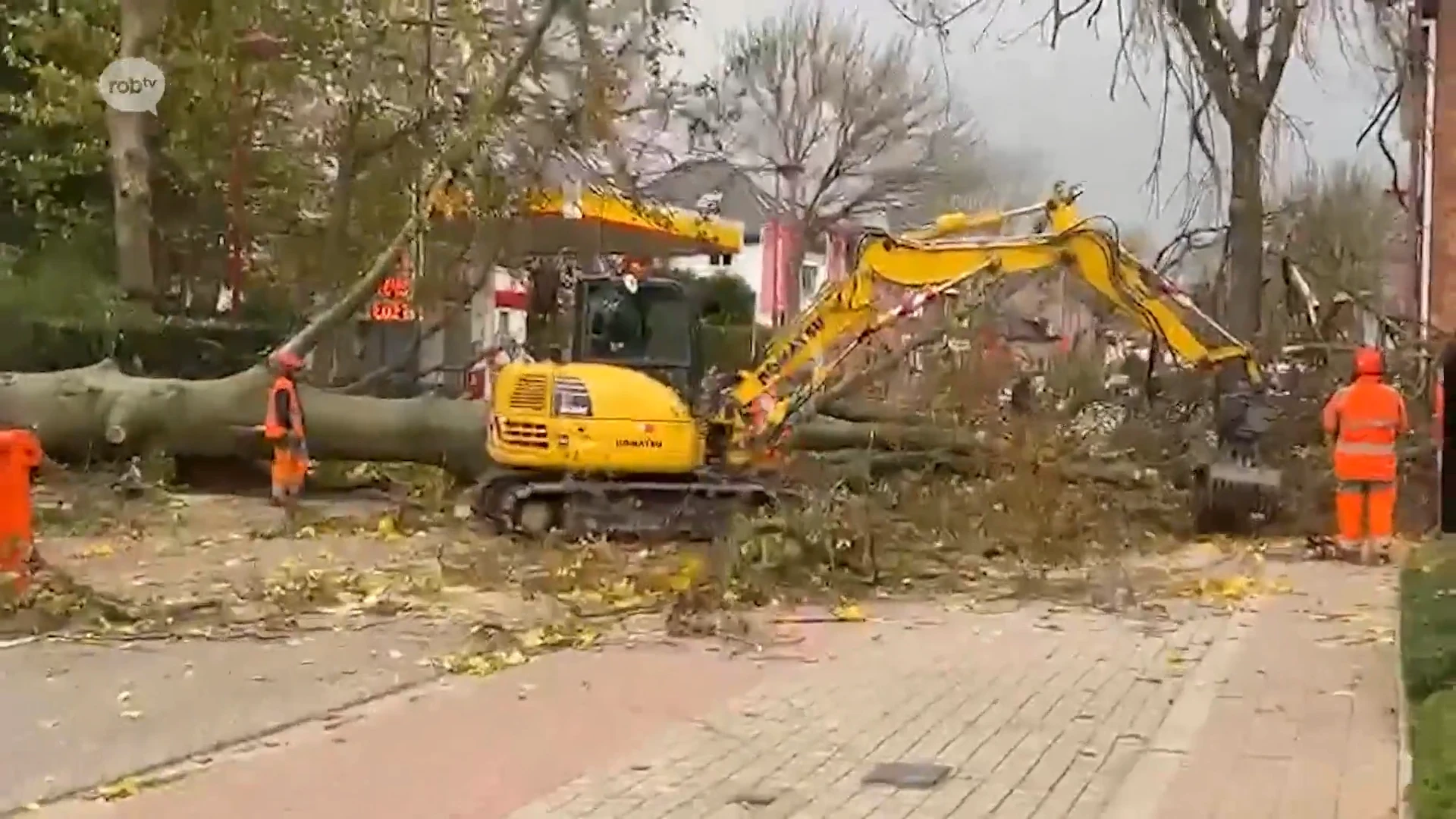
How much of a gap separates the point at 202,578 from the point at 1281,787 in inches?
344

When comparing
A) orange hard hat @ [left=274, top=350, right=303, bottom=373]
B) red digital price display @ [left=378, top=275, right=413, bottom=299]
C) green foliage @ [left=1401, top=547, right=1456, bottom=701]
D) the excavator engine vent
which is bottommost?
green foliage @ [left=1401, top=547, right=1456, bottom=701]

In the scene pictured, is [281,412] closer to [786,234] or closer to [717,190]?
[717,190]

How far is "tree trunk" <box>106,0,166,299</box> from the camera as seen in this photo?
22.3 metres

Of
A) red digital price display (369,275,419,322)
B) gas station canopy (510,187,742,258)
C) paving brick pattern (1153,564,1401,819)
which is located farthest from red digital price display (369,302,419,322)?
paving brick pattern (1153,564,1401,819)

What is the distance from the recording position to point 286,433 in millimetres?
18344

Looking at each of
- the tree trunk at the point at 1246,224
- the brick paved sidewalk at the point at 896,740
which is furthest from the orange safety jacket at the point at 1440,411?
the tree trunk at the point at 1246,224

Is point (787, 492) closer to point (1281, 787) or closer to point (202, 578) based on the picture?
point (202, 578)

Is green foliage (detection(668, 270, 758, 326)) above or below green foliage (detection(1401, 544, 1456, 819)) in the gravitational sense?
above

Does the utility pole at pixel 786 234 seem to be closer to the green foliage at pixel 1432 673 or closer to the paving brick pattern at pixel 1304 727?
the paving brick pattern at pixel 1304 727

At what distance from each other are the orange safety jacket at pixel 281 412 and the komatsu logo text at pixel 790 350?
16.2ft

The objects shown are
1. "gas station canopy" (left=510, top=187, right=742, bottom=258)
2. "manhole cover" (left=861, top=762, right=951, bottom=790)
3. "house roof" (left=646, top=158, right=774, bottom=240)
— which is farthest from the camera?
"house roof" (left=646, top=158, right=774, bottom=240)

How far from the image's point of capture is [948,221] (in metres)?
16.4

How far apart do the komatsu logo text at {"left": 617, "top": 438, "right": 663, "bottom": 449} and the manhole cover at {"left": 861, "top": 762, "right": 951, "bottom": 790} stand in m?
7.95

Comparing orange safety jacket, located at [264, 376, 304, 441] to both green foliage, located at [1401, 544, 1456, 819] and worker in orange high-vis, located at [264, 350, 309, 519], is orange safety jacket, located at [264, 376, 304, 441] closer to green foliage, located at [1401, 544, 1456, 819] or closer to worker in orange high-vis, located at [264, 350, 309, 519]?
worker in orange high-vis, located at [264, 350, 309, 519]
